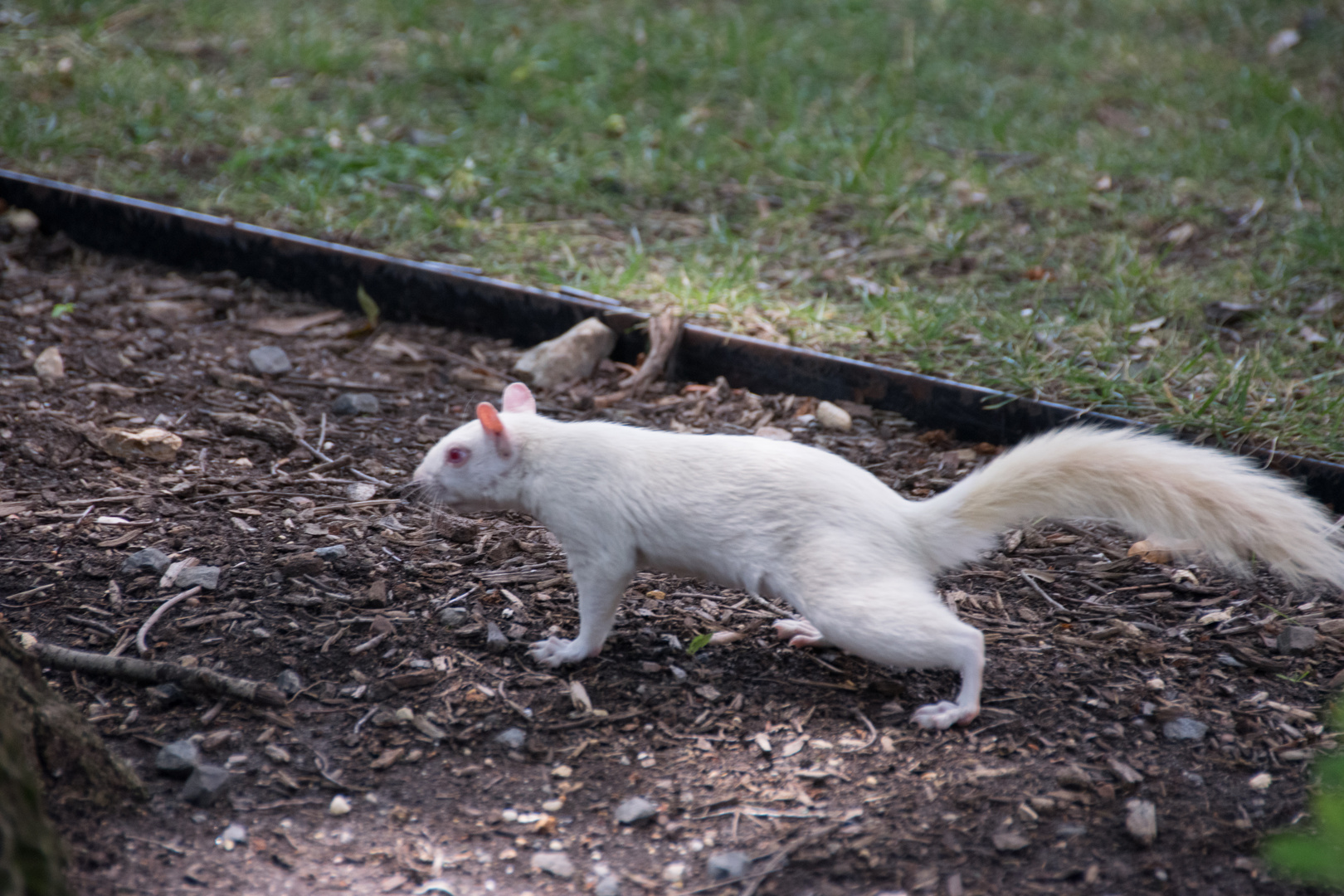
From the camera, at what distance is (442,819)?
6.84 ft

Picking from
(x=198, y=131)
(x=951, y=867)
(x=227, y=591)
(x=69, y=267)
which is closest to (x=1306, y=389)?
(x=951, y=867)

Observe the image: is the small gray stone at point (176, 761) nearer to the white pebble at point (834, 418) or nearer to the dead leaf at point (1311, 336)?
the white pebble at point (834, 418)

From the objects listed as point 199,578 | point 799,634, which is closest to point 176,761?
point 199,578

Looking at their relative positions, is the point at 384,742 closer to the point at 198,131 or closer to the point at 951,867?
the point at 951,867

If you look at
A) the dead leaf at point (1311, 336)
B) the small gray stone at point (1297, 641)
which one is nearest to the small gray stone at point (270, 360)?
the small gray stone at point (1297, 641)

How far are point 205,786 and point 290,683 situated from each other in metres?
0.39

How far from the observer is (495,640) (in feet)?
8.70

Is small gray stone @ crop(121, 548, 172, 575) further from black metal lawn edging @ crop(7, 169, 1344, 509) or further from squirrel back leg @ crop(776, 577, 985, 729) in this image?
black metal lawn edging @ crop(7, 169, 1344, 509)

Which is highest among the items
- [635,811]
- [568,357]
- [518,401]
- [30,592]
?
[518,401]

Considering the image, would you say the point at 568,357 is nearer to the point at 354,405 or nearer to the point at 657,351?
the point at 657,351

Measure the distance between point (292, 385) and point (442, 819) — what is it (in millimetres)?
2330

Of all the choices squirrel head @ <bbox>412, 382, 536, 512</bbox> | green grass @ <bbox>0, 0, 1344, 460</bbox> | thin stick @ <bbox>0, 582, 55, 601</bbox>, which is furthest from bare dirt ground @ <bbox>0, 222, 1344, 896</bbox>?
green grass @ <bbox>0, 0, 1344, 460</bbox>

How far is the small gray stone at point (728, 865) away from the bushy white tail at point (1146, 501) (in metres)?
0.83

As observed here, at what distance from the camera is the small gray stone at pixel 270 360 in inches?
160
